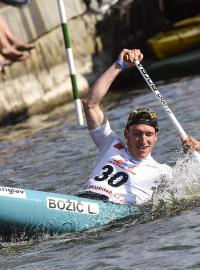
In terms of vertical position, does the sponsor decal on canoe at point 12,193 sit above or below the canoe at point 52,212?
above

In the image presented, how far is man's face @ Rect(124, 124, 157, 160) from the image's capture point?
8.62 meters

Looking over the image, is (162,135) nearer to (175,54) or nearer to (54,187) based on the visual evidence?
(54,187)

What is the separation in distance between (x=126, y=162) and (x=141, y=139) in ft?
0.85

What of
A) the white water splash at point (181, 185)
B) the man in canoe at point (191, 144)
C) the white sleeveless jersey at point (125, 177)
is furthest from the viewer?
the man in canoe at point (191, 144)

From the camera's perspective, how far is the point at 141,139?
8.63 meters

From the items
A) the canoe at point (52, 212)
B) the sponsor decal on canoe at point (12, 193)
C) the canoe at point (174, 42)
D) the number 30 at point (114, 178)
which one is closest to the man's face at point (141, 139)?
the number 30 at point (114, 178)

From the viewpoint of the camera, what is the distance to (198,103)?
15086 millimetres

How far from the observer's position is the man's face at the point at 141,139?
862cm

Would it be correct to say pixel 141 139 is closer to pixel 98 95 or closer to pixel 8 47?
pixel 98 95

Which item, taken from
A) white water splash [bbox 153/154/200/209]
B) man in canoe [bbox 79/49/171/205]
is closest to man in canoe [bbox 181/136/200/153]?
white water splash [bbox 153/154/200/209]

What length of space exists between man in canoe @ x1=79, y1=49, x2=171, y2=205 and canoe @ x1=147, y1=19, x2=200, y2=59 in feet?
38.2

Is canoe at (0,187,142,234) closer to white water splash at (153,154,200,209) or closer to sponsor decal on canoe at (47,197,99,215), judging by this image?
sponsor decal on canoe at (47,197,99,215)

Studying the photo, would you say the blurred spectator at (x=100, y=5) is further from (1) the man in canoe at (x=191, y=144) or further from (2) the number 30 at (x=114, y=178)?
(2) the number 30 at (x=114, y=178)

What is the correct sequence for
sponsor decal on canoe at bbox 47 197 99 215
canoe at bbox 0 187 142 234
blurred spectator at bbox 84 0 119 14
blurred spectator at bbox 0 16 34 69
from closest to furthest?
blurred spectator at bbox 0 16 34 69
canoe at bbox 0 187 142 234
sponsor decal on canoe at bbox 47 197 99 215
blurred spectator at bbox 84 0 119 14
